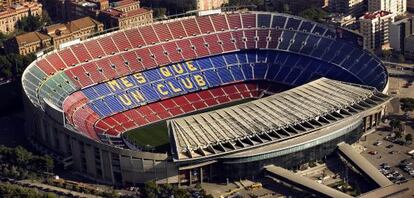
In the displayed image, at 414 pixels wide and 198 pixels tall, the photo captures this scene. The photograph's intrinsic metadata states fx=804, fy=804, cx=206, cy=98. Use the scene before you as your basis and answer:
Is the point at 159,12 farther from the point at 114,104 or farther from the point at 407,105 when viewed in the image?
the point at 407,105

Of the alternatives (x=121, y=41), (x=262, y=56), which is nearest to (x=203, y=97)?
(x=262, y=56)

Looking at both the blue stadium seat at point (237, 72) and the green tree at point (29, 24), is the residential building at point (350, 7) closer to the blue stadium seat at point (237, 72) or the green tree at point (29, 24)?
the blue stadium seat at point (237, 72)

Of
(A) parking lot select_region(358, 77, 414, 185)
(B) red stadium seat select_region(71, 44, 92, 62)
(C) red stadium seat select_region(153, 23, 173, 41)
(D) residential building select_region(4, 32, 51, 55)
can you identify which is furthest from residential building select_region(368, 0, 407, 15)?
(D) residential building select_region(4, 32, 51, 55)

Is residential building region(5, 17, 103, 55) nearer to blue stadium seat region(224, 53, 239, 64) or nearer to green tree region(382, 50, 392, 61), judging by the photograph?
blue stadium seat region(224, 53, 239, 64)

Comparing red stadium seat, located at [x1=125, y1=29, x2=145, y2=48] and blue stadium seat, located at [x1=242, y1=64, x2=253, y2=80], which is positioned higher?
red stadium seat, located at [x1=125, y1=29, x2=145, y2=48]

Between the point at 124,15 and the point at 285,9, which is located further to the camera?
the point at 285,9

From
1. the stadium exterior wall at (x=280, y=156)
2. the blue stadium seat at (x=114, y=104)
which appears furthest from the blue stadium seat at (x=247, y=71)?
the stadium exterior wall at (x=280, y=156)
